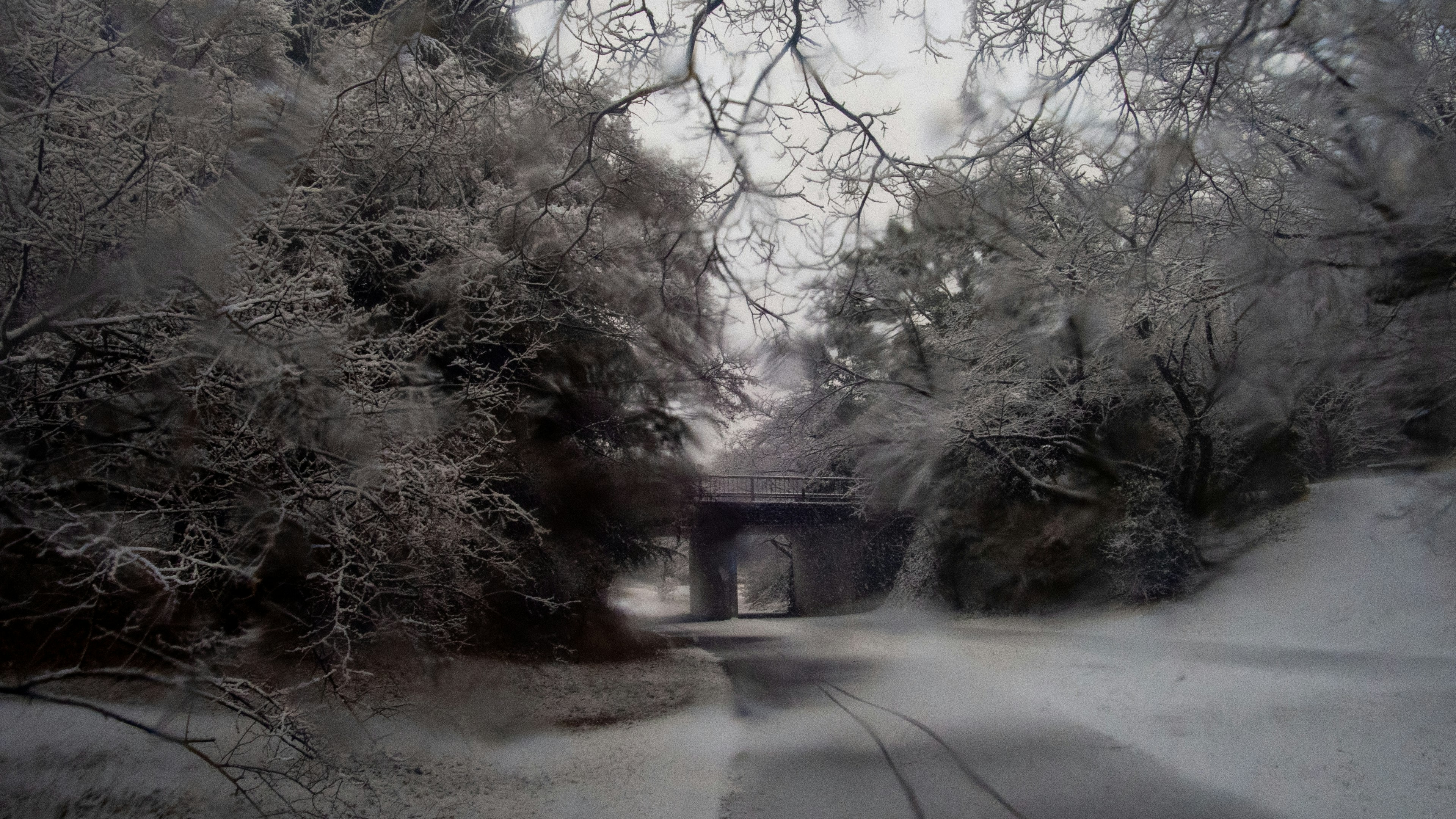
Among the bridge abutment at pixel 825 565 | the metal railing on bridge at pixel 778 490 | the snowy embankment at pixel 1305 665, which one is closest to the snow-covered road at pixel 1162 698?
the snowy embankment at pixel 1305 665

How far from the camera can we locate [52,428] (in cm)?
212

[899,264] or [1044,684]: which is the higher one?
[899,264]

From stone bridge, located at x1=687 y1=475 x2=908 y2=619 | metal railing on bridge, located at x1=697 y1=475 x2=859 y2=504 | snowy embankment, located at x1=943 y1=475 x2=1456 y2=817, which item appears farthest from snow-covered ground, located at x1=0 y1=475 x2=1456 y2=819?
metal railing on bridge, located at x1=697 y1=475 x2=859 y2=504

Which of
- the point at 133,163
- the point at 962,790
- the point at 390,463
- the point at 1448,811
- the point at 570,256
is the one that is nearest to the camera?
the point at 133,163

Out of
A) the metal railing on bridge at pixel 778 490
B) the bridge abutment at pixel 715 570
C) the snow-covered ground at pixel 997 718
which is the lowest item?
the snow-covered ground at pixel 997 718

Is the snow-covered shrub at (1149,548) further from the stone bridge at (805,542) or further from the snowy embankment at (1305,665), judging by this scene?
the stone bridge at (805,542)

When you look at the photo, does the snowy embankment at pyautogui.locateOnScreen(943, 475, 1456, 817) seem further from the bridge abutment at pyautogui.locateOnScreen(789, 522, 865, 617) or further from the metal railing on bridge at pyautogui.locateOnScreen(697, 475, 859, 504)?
the metal railing on bridge at pyautogui.locateOnScreen(697, 475, 859, 504)

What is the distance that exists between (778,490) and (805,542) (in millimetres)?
241

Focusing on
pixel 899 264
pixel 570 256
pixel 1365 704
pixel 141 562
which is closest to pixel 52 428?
pixel 141 562

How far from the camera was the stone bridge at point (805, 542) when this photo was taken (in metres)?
3.04

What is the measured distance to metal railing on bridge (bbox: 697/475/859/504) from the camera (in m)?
3.04

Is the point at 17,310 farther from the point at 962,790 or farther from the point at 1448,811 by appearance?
the point at 1448,811

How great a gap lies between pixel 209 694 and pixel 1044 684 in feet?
8.95

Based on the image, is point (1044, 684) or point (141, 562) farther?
point (1044, 684)
